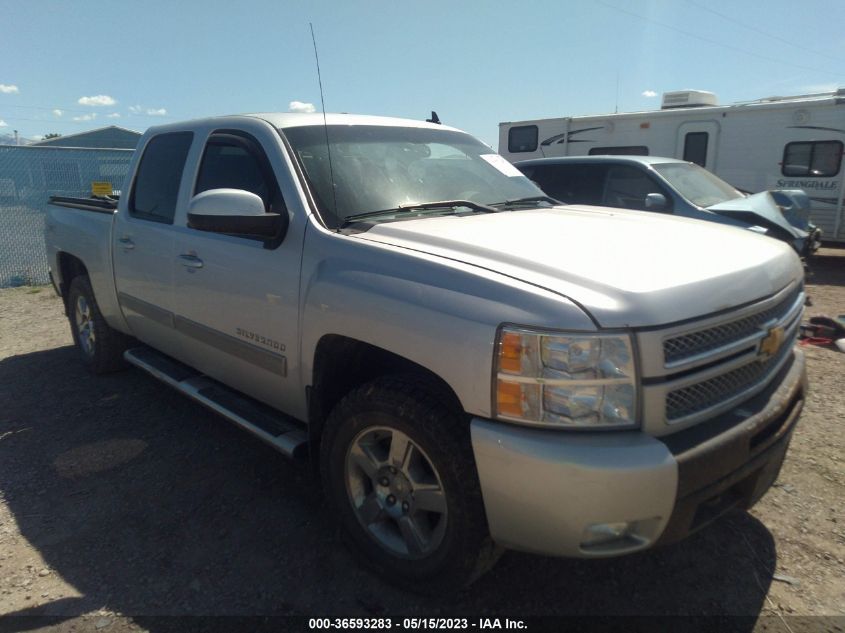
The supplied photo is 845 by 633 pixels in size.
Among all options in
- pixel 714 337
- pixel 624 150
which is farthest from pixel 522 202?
pixel 624 150

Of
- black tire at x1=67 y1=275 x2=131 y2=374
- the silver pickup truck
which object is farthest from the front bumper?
black tire at x1=67 y1=275 x2=131 y2=374

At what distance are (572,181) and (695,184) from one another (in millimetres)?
1525

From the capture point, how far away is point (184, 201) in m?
3.75

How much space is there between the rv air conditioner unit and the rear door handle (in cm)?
1092

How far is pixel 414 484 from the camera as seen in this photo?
246 cm

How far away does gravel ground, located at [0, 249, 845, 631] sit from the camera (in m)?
2.53

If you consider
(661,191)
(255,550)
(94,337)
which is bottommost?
(255,550)

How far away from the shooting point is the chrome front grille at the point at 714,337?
2.08 m

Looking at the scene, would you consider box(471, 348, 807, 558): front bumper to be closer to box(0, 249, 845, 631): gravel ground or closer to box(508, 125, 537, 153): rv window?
box(0, 249, 845, 631): gravel ground

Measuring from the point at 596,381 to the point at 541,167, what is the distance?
23.6 ft

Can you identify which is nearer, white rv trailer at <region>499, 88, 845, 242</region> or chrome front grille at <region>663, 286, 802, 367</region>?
chrome front grille at <region>663, 286, 802, 367</region>

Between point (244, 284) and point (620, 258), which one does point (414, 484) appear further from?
point (244, 284)

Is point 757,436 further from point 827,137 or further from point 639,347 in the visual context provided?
point 827,137

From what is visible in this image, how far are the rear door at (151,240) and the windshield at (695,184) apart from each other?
5883 mm
